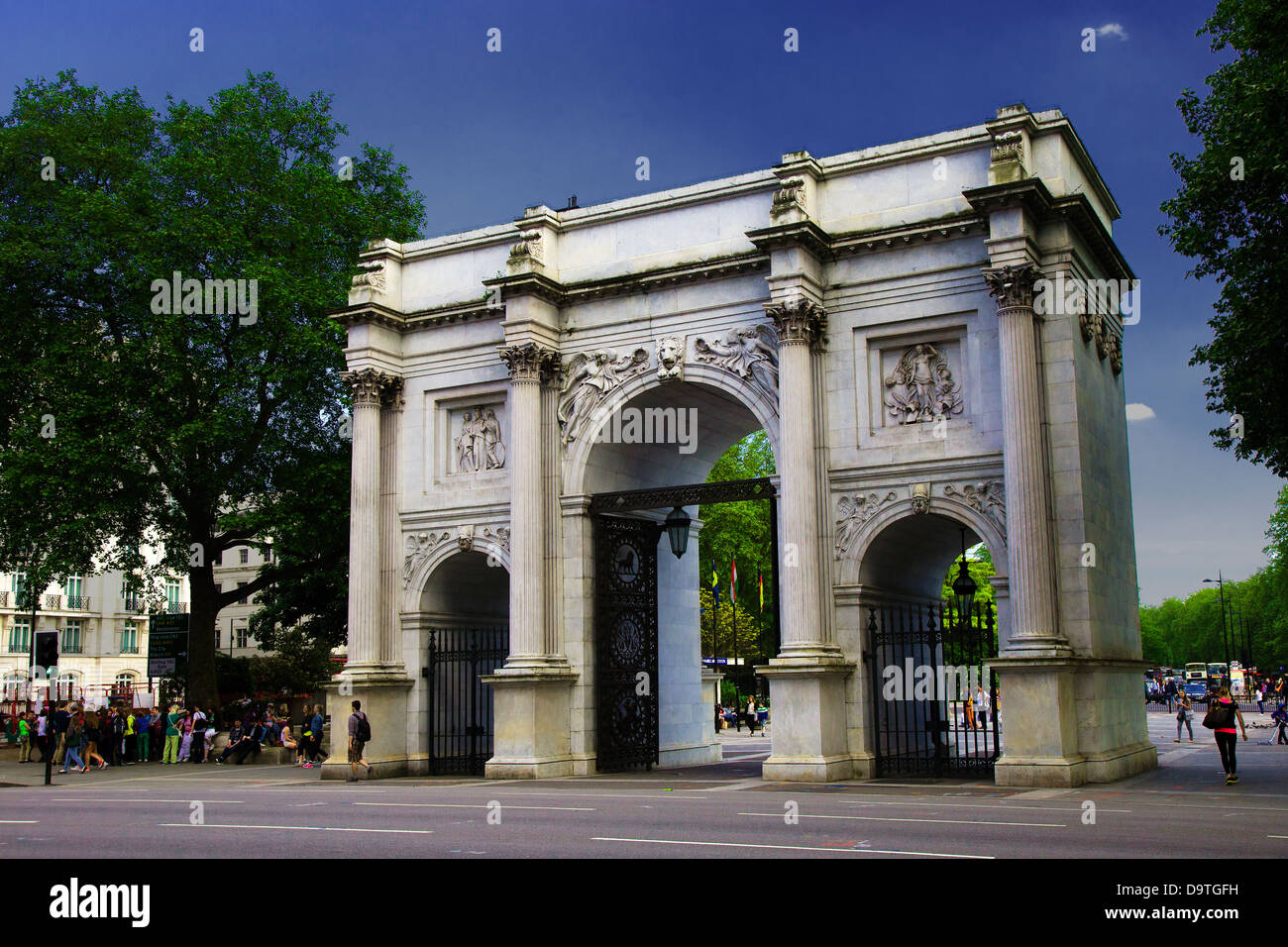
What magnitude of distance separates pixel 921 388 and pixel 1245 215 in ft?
28.1

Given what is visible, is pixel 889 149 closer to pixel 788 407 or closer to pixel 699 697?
pixel 788 407

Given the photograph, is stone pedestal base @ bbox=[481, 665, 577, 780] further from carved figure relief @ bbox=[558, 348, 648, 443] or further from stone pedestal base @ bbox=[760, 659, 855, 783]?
carved figure relief @ bbox=[558, 348, 648, 443]

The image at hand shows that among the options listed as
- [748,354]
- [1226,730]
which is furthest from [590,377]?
[1226,730]

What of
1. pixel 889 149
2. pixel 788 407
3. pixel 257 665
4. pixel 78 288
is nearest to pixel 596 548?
pixel 788 407

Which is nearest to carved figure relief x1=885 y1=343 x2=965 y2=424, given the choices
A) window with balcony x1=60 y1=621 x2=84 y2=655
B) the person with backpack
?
the person with backpack

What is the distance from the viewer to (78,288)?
38.7 metres

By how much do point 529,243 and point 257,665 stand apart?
140 feet

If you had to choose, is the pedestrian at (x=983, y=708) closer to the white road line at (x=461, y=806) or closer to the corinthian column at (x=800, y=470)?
the corinthian column at (x=800, y=470)

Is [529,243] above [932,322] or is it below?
above

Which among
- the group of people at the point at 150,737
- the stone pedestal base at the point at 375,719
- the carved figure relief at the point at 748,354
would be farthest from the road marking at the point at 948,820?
the group of people at the point at 150,737

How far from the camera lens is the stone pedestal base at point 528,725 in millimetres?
26938

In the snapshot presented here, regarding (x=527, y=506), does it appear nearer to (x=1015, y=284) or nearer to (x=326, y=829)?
(x=1015, y=284)

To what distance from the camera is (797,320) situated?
2580cm

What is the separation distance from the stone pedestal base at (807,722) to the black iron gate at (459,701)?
26.4ft
